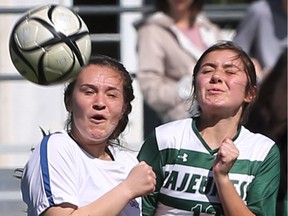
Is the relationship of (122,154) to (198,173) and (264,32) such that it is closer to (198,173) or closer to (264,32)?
(198,173)

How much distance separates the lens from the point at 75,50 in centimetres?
441

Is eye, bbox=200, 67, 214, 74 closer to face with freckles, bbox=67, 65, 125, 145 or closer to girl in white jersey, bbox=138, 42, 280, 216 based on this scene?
girl in white jersey, bbox=138, 42, 280, 216

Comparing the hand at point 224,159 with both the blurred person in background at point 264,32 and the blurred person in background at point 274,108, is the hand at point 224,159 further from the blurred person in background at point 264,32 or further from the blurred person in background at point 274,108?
the blurred person in background at point 264,32

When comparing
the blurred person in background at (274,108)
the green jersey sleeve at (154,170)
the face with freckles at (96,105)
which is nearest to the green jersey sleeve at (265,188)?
the green jersey sleeve at (154,170)

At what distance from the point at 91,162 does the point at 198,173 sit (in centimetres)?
41

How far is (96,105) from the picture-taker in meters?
4.11

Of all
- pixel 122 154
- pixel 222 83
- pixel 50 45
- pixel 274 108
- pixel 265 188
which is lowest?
pixel 274 108

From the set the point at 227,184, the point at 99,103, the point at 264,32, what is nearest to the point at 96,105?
the point at 99,103

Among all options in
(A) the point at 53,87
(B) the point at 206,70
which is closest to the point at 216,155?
(B) the point at 206,70

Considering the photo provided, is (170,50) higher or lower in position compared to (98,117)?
lower

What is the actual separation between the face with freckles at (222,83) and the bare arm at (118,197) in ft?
1.38

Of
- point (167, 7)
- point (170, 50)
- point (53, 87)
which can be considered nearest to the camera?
point (170, 50)

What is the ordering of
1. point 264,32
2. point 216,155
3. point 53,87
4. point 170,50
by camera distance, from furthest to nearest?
point 53,87 → point 264,32 → point 170,50 → point 216,155

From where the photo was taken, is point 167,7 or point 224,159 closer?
point 224,159
